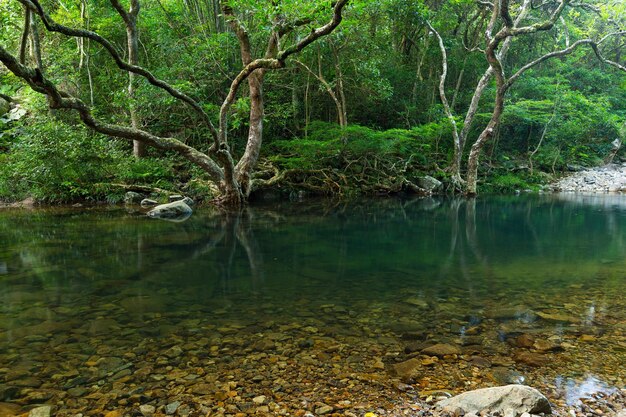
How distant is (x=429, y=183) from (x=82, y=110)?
17491mm

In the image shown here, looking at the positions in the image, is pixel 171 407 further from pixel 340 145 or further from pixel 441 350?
pixel 340 145

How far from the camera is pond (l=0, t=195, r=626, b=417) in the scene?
3.09 metres

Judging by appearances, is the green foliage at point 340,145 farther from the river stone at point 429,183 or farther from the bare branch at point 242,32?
the bare branch at point 242,32

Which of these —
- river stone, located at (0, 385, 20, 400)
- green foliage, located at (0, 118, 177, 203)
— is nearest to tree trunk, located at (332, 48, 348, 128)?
green foliage, located at (0, 118, 177, 203)

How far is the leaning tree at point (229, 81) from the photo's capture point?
9578 millimetres

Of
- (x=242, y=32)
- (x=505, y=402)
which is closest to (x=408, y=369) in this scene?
(x=505, y=402)

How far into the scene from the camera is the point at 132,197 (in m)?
16.6

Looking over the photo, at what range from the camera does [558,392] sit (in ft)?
9.92

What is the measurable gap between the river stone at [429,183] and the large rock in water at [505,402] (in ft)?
67.7

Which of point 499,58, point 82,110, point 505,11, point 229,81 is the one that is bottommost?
point 82,110

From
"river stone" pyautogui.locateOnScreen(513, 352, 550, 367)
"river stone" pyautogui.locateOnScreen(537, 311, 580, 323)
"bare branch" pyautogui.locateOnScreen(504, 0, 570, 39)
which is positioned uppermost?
"bare branch" pyautogui.locateOnScreen(504, 0, 570, 39)

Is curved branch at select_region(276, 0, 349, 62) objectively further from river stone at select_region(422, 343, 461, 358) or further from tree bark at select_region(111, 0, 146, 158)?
river stone at select_region(422, 343, 461, 358)

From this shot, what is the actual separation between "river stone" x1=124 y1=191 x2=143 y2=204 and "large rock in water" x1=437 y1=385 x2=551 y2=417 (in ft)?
53.2

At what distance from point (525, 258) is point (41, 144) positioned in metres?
16.0
